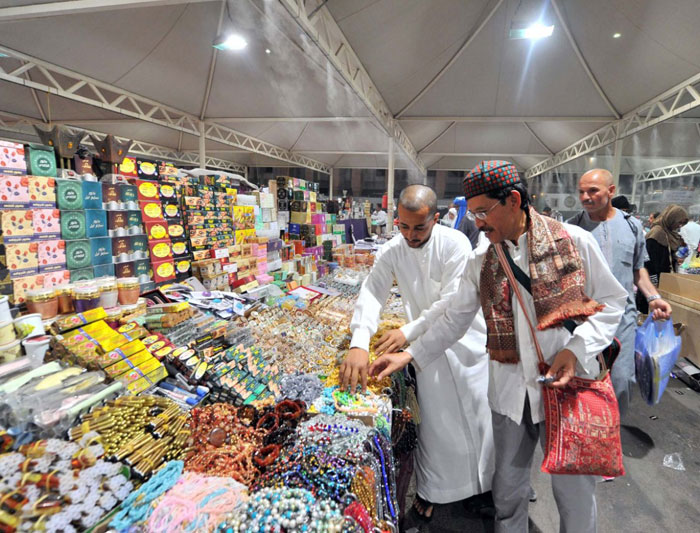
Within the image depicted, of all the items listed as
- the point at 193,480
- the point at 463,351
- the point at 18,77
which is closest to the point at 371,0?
the point at 463,351

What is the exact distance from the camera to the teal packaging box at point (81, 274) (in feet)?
6.54

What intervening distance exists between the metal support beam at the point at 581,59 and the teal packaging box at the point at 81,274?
743cm

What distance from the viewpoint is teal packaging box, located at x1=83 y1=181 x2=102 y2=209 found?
6.72ft

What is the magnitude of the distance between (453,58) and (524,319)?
7.39 meters

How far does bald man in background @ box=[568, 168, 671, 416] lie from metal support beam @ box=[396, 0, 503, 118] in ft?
17.0

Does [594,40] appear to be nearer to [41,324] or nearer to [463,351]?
[463,351]

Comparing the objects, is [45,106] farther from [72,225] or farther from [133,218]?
[72,225]

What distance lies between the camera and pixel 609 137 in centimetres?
917

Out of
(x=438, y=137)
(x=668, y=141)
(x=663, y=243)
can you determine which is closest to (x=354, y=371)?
(x=663, y=243)

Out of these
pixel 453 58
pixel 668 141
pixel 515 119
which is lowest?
pixel 668 141

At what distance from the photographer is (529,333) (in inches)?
49.1

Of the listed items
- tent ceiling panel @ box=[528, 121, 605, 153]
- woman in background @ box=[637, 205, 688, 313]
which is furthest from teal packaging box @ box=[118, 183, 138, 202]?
tent ceiling panel @ box=[528, 121, 605, 153]

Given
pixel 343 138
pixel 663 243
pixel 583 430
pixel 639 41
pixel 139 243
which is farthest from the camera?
pixel 343 138

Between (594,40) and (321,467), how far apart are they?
317 inches
